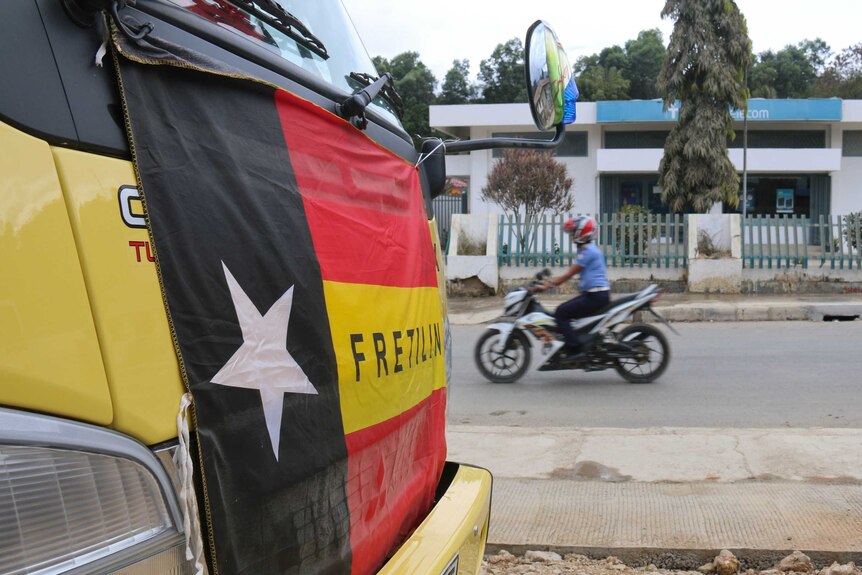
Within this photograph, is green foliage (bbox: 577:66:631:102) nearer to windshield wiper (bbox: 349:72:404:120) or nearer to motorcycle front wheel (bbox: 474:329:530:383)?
motorcycle front wheel (bbox: 474:329:530:383)

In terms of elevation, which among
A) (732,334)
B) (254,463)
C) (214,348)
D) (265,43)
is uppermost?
(265,43)

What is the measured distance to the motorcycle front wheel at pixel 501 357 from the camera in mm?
→ 8062

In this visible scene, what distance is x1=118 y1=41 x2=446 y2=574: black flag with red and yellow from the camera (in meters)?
1.36

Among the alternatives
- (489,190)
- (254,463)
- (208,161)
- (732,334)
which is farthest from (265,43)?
(489,190)

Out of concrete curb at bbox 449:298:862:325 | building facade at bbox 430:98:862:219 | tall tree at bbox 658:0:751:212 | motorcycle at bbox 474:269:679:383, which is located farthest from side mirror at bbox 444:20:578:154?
building facade at bbox 430:98:862:219

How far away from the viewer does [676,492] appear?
4359 mm

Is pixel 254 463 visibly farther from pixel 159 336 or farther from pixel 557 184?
pixel 557 184

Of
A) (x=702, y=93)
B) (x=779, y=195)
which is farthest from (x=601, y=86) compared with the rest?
(x=702, y=93)

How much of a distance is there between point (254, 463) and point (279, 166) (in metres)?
0.62

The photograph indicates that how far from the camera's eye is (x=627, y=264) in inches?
598

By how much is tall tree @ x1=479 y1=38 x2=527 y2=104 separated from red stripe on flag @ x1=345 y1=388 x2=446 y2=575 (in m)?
52.2

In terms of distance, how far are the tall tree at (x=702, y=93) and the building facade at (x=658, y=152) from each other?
732cm

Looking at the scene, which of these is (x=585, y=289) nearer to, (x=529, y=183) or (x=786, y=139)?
(x=529, y=183)

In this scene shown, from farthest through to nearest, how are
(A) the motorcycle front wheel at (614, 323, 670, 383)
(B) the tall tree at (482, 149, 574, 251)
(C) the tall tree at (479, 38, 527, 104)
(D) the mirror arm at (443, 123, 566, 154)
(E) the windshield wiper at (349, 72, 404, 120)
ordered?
(C) the tall tree at (479, 38, 527, 104), (B) the tall tree at (482, 149, 574, 251), (A) the motorcycle front wheel at (614, 323, 670, 383), (D) the mirror arm at (443, 123, 566, 154), (E) the windshield wiper at (349, 72, 404, 120)
